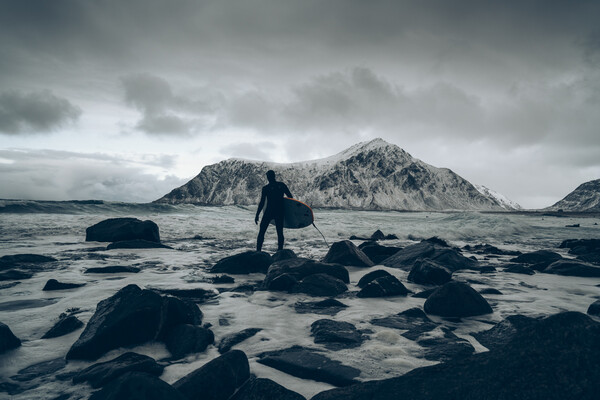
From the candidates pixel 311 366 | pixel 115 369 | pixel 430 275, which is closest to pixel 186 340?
pixel 115 369

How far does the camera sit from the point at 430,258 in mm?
8016

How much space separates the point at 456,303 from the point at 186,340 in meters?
3.28

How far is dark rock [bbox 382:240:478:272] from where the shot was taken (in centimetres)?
788

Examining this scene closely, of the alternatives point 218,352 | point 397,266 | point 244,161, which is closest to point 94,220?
point 397,266

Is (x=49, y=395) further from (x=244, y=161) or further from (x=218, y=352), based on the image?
(x=244, y=161)

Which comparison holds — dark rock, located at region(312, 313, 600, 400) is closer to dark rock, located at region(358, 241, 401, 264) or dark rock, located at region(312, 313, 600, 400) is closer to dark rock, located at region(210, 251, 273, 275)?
dark rock, located at region(210, 251, 273, 275)

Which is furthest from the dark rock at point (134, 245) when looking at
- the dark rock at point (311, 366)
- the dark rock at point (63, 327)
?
the dark rock at point (311, 366)

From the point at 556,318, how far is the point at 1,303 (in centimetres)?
615

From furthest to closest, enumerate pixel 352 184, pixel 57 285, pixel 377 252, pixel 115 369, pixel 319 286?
pixel 352 184 → pixel 377 252 → pixel 319 286 → pixel 57 285 → pixel 115 369

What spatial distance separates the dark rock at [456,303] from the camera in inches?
166

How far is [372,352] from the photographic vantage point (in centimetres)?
305

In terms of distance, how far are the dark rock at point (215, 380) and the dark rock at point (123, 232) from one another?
33.1 feet

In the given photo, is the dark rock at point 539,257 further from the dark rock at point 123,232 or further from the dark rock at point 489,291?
the dark rock at point 123,232

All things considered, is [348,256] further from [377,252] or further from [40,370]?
[40,370]
